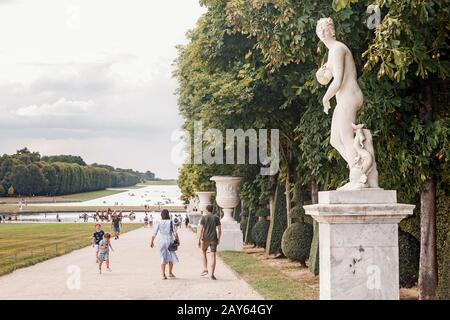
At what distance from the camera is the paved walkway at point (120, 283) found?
12.7 meters

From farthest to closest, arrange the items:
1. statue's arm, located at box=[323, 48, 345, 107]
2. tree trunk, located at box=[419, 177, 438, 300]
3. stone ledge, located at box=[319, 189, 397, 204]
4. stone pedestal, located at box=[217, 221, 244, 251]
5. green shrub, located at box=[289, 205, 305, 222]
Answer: stone pedestal, located at box=[217, 221, 244, 251], green shrub, located at box=[289, 205, 305, 222], tree trunk, located at box=[419, 177, 438, 300], statue's arm, located at box=[323, 48, 345, 107], stone ledge, located at box=[319, 189, 397, 204]

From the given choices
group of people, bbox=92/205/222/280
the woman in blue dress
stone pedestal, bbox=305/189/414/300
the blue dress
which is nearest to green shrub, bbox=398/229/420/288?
group of people, bbox=92/205/222/280

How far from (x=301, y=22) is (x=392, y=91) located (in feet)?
7.30

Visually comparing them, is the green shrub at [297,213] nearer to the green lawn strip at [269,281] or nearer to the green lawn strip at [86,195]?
the green lawn strip at [269,281]

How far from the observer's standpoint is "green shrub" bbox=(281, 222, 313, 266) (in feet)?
62.5

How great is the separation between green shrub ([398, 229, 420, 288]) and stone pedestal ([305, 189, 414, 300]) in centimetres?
588

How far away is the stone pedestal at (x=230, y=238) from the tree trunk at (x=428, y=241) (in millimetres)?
14001

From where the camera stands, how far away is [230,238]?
1019 inches

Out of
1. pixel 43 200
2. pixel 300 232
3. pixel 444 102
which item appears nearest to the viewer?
pixel 444 102

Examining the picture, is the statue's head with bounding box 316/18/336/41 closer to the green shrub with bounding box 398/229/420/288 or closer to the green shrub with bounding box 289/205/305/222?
the green shrub with bounding box 398/229/420/288

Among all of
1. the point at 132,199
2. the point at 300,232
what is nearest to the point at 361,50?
the point at 300,232

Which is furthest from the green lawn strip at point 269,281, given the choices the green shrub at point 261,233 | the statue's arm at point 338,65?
the statue's arm at point 338,65
